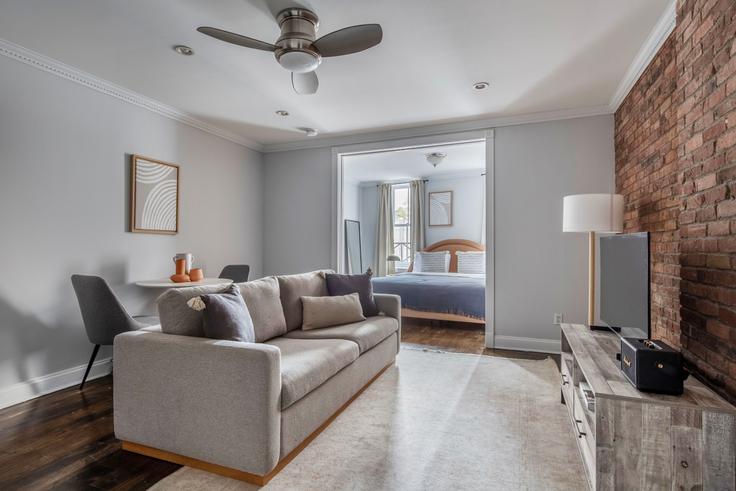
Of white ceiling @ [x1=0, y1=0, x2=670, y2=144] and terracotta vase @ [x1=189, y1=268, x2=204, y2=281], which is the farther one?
terracotta vase @ [x1=189, y1=268, x2=204, y2=281]

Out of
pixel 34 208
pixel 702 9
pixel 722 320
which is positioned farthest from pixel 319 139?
pixel 722 320

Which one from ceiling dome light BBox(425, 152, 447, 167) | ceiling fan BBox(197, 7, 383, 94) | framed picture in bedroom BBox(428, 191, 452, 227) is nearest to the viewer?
ceiling fan BBox(197, 7, 383, 94)

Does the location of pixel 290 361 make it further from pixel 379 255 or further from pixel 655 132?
pixel 379 255

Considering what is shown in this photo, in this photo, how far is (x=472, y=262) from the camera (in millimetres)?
6719

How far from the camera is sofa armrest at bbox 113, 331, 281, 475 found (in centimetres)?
176

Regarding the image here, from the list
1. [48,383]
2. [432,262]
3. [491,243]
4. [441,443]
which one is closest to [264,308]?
[441,443]

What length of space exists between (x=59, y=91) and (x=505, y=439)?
4.08 m

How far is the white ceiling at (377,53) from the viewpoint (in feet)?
7.64

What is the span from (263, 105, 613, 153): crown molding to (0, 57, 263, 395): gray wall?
1580 millimetres

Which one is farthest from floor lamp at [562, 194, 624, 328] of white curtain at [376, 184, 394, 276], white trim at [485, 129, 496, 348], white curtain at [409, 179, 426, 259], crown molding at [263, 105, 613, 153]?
white curtain at [376, 184, 394, 276]

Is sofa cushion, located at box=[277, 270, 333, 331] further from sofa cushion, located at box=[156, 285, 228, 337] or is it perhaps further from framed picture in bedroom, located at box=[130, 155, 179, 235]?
framed picture in bedroom, located at box=[130, 155, 179, 235]

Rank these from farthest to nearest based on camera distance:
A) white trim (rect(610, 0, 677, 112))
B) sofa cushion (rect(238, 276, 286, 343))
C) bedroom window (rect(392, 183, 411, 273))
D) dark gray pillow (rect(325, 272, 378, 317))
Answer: bedroom window (rect(392, 183, 411, 273))
dark gray pillow (rect(325, 272, 378, 317))
sofa cushion (rect(238, 276, 286, 343))
white trim (rect(610, 0, 677, 112))

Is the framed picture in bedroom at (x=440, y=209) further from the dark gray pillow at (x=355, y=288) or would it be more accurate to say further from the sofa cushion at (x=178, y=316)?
the sofa cushion at (x=178, y=316)

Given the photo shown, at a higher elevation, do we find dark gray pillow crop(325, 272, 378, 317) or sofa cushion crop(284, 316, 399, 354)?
dark gray pillow crop(325, 272, 378, 317)
